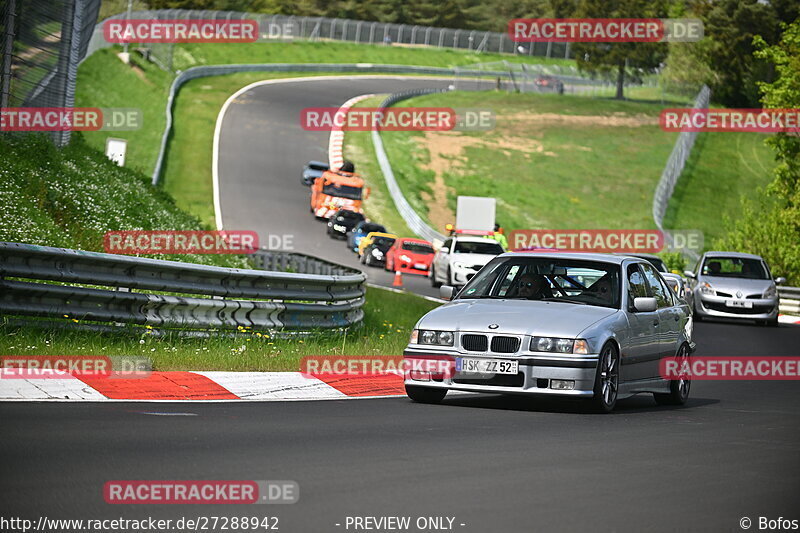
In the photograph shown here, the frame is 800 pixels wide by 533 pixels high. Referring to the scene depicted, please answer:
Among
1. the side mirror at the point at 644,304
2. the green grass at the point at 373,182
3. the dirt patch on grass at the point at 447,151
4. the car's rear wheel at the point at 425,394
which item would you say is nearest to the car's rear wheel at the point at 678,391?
the side mirror at the point at 644,304

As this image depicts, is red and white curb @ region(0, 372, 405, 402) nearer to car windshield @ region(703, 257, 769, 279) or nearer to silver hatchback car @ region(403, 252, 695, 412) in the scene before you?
silver hatchback car @ region(403, 252, 695, 412)

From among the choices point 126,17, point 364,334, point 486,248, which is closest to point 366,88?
point 126,17

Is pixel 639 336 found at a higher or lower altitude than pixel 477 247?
higher

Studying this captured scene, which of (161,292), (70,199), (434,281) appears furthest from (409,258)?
(161,292)

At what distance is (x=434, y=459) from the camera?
8109 mm

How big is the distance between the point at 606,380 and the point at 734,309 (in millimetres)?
19201

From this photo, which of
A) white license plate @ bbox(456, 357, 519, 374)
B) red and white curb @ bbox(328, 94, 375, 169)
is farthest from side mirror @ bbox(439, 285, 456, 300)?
red and white curb @ bbox(328, 94, 375, 169)

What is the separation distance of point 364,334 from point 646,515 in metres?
12.2

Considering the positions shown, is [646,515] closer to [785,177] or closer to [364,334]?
[364,334]

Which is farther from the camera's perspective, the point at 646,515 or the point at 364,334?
the point at 364,334

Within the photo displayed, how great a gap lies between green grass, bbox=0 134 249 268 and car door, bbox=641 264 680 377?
7815mm

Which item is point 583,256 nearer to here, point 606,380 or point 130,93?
point 606,380

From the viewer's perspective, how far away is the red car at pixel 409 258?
138 ft

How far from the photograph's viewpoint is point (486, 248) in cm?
3509
